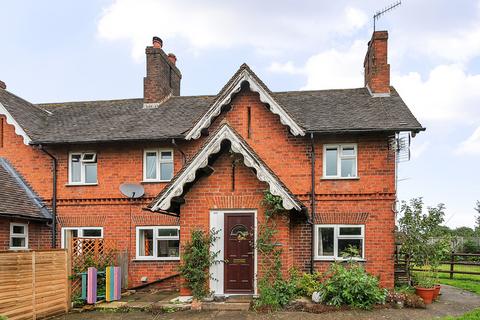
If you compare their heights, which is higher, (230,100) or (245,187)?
(230,100)

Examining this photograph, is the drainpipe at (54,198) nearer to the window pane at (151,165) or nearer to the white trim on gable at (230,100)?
the window pane at (151,165)

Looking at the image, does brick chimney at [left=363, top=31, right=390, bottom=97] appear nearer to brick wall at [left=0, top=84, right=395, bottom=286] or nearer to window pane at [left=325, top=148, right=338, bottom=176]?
brick wall at [left=0, top=84, right=395, bottom=286]

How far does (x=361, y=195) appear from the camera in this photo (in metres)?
14.7

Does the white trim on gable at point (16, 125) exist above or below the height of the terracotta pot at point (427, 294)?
above

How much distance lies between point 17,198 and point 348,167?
1236cm

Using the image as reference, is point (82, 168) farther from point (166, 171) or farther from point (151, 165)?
point (166, 171)

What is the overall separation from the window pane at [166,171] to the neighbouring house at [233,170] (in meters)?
0.08

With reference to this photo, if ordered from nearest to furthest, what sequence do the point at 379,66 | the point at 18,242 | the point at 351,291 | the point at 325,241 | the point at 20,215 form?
1. the point at 351,291
2. the point at 20,215
3. the point at 325,241
4. the point at 18,242
5. the point at 379,66

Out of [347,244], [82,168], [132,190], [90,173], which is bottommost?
[347,244]

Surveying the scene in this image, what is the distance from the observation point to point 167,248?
16.0 meters

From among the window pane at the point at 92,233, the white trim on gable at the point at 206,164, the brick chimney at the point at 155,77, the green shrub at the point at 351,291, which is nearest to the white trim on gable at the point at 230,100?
the white trim on gable at the point at 206,164

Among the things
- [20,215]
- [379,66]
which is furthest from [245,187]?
[379,66]

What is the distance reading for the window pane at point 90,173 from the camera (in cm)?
1677

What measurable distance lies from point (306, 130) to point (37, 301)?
31.5 feet
